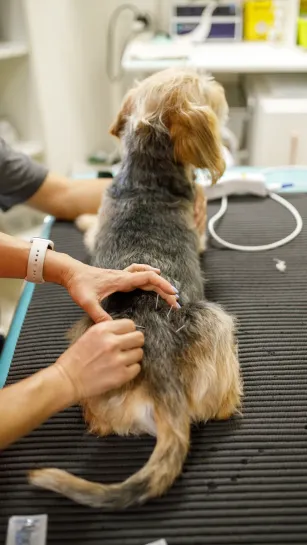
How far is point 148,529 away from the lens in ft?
2.58

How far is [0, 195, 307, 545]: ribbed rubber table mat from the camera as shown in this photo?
789 mm

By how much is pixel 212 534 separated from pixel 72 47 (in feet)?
8.60

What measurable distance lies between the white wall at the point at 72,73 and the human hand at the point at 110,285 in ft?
5.96

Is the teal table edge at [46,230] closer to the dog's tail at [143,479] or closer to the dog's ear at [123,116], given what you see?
the dog's tail at [143,479]

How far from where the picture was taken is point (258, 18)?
260 cm

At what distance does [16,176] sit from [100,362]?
932 millimetres

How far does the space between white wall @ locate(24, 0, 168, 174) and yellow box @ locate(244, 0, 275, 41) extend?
52 centimetres

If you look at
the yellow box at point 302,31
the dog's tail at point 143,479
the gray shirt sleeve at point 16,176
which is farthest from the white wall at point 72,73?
the dog's tail at point 143,479

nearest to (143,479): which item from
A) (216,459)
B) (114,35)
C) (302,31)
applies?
(216,459)

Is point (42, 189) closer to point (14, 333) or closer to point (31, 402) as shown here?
A: point (14, 333)

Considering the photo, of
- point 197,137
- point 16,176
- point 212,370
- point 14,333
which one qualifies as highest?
point 197,137

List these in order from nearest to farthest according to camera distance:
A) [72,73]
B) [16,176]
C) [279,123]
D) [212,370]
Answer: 1. [212,370]
2. [16,176]
3. [279,123]
4. [72,73]

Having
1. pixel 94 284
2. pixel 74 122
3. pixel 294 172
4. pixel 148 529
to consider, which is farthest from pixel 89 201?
pixel 74 122

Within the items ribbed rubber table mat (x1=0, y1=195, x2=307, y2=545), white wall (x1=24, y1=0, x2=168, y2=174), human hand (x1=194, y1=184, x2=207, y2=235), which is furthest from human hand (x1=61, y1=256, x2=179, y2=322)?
white wall (x1=24, y1=0, x2=168, y2=174)
